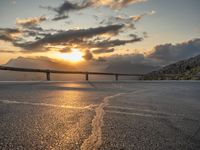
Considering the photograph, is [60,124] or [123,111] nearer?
[60,124]

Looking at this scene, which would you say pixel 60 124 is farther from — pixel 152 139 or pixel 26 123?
pixel 152 139

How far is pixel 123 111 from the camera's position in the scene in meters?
6.50

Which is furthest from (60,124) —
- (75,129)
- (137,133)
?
(137,133)

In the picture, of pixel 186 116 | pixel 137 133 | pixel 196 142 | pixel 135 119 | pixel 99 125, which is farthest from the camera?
pixel 186 116

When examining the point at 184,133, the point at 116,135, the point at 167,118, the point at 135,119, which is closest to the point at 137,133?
the point at 116,135

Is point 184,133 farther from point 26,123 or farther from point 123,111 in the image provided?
point 26,123

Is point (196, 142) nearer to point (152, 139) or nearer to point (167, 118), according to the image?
point (152, 139)

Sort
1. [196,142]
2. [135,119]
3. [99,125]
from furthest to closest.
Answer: [135,119] < [99,125] < [196,142]

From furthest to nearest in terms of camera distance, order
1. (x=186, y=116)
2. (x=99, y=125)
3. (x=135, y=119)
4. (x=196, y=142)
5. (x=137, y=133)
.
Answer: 1. (x=186, y=116)
2. (x=135, y=119)
3. (x=99, y=125)
4. (x=137, y=133)
5. (x=196, y=142)

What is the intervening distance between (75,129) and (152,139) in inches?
47.7

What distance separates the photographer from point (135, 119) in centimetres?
554

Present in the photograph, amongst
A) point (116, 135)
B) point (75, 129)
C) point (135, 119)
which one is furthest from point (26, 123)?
point (135, 119)

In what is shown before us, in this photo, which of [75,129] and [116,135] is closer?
[116,135]

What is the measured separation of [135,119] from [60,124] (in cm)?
146
